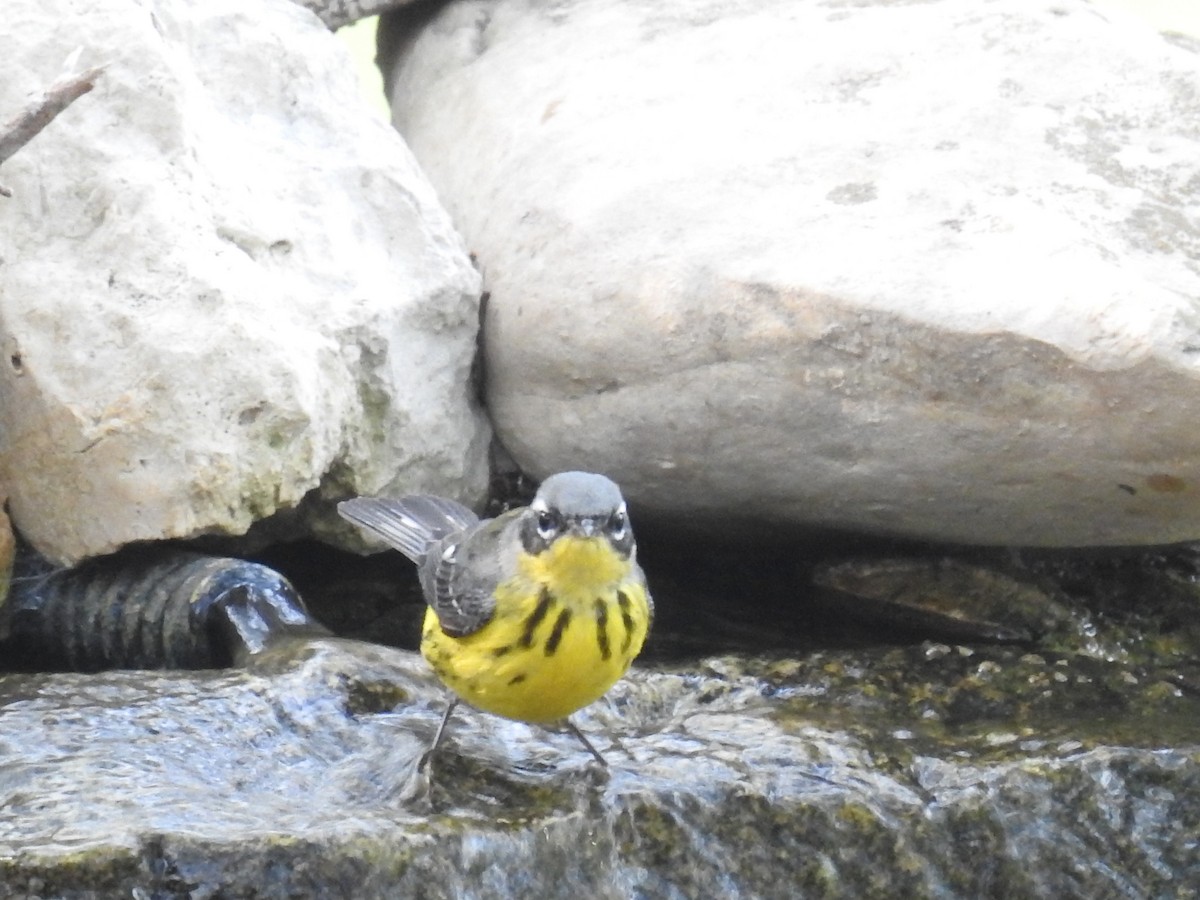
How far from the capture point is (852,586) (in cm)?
566

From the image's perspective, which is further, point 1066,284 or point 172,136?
point 172,136

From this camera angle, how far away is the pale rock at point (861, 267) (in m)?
4.62

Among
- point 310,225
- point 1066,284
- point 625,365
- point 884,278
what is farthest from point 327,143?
point 1066,284

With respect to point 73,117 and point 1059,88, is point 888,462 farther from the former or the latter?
point 73,117

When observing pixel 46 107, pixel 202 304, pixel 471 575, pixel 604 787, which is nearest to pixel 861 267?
pixel 471 575

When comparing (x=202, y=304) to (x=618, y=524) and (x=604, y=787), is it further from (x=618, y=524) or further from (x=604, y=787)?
(x=604, y=787)

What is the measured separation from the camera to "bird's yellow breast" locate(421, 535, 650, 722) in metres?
3.90

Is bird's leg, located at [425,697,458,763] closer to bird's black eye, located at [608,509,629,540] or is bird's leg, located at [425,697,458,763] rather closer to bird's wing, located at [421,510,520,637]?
bird's wing, located at [421,510,520,637]

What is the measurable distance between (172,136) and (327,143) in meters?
0.80

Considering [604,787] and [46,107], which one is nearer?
[604,787]

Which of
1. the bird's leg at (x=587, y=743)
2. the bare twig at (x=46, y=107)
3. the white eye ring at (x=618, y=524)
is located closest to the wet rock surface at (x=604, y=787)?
the bird's leg at (x=587, y=743)

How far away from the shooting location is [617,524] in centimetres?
389

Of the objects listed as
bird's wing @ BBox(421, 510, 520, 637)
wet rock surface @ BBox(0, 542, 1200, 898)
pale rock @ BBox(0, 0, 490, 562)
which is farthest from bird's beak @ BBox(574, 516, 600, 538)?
pale rock @ BBox(0, 0, 490, 562)

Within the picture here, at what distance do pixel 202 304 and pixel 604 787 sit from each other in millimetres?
1927
